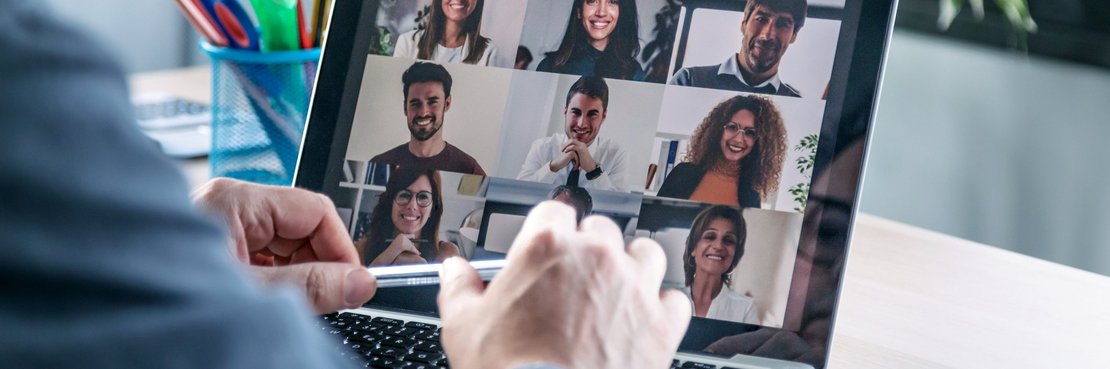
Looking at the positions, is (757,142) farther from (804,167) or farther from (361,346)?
(361,346)

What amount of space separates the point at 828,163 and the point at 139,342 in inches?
17.9

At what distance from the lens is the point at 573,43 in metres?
0.66

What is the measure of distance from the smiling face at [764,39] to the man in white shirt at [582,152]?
0.09 metres

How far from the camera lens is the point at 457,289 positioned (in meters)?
0.49

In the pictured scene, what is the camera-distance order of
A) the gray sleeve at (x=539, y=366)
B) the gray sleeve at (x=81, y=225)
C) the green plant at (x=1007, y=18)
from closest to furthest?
the gray sleeve at (x=81, y=225), the gray sleeve at (x=539, y=366), the green plant at (x=1007, y=18)

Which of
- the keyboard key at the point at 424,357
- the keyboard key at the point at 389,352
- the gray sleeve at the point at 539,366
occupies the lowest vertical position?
the keyboard key at the point at 389,352

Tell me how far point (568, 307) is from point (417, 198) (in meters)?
0.26

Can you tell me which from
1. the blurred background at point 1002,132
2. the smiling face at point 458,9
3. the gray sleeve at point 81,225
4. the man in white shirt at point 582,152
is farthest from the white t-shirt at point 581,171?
the blurred background at point 1002,132

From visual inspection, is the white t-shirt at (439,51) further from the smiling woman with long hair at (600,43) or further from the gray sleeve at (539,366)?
the gray sleeve at (539,366)

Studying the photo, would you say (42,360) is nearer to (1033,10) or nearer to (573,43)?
(573,43)

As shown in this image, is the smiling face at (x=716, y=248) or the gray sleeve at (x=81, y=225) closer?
the gray sleeve at (x=81, y=225)

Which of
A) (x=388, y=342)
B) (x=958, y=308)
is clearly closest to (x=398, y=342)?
(x=388, y=342)

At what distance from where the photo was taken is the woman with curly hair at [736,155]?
0.62 metres

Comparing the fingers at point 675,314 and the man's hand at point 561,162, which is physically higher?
the man's hand at point 561,162
